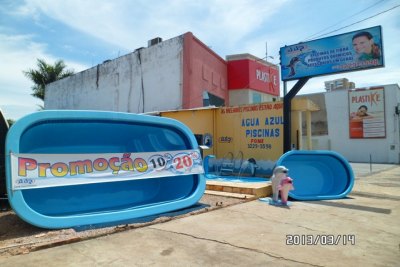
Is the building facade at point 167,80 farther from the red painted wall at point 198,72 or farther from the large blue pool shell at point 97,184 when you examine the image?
the large blue pool shell at point 97,184

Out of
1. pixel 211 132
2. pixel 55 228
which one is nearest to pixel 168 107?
pixel 211 132

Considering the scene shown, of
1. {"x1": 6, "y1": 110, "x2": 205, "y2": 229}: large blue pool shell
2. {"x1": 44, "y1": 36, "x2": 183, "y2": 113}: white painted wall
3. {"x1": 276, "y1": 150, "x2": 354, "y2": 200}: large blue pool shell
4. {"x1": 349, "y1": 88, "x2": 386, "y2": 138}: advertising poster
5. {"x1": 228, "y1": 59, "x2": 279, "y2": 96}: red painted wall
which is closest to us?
{"x1": 6, "y1": 110, "x2": 205, "y2": 229}: large blue pool shell

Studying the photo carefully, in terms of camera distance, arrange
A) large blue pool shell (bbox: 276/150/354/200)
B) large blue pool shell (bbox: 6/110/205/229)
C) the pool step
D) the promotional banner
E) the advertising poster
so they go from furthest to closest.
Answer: the advertising poster < large blue pool shell (bbox: 276/150/354/200) < the pool step < large blue pool shell (bbox: 6/110/205/229) < the promotional banner

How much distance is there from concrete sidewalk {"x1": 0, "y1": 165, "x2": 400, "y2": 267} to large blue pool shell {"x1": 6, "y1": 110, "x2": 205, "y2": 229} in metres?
0.80

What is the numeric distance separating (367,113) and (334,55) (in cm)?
2289

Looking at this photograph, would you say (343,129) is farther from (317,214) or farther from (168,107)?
(317,214)

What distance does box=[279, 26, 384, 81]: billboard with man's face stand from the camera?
9875 millimetres

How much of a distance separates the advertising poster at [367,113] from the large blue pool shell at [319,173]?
23.2m

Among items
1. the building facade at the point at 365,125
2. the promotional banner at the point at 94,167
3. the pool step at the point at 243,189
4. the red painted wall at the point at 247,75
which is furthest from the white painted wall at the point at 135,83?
the building facade at the point at 365,125

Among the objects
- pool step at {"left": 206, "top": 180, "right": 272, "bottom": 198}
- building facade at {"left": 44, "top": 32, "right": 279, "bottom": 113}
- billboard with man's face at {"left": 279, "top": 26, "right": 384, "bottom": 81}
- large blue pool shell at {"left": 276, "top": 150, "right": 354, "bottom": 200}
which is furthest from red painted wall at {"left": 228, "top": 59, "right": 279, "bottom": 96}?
pool step at {"left": 206, "top": 180, "right": 272, "bottom": 198}

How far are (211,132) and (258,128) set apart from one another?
7.11 ft
